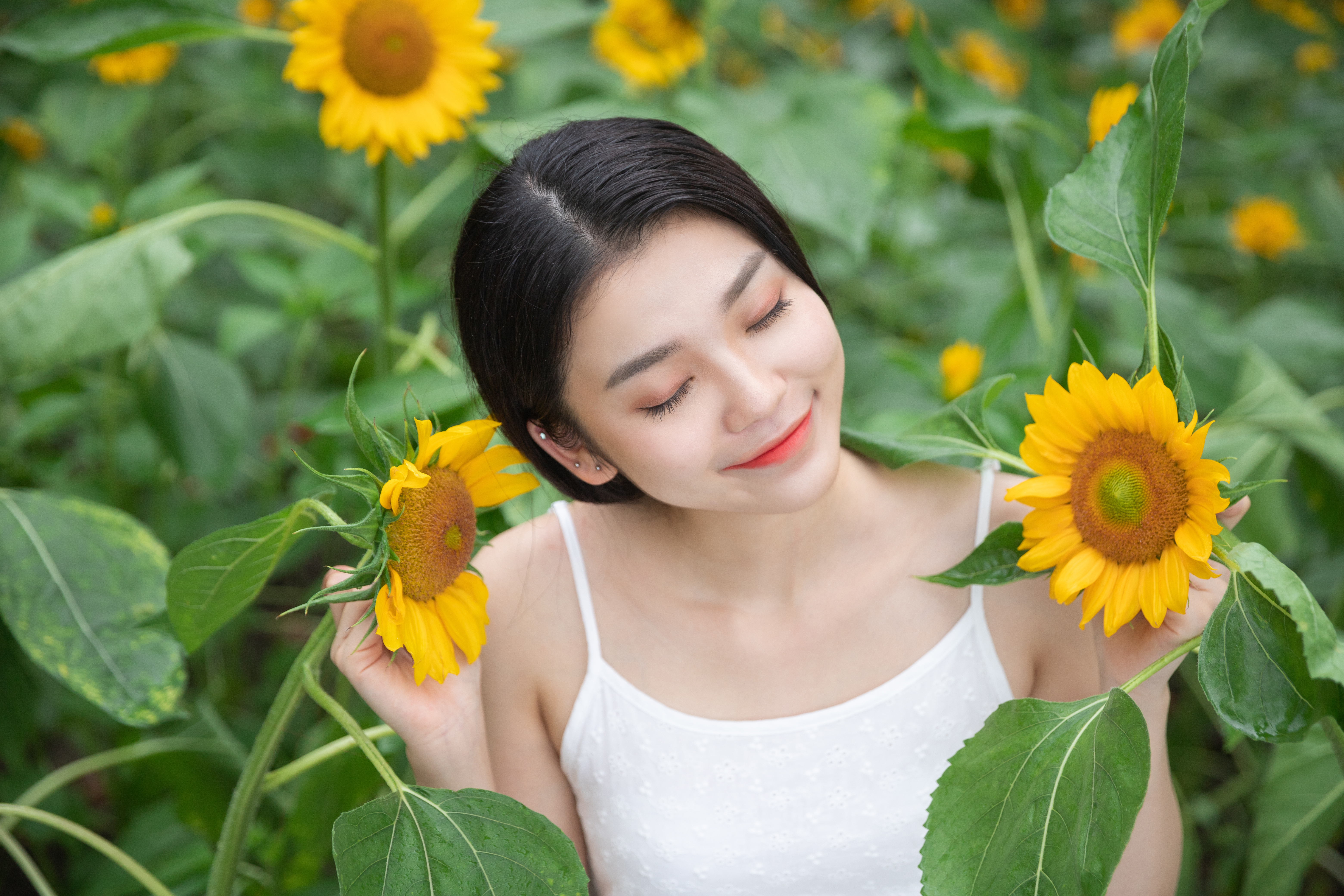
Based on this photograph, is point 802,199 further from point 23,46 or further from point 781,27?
point 781,27

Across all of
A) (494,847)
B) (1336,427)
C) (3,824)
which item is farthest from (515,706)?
(1336,427)

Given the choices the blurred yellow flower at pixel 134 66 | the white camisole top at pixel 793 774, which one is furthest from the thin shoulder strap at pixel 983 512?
the blurred yellow flower at pixel 134 66

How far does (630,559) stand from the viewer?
118 centimetres

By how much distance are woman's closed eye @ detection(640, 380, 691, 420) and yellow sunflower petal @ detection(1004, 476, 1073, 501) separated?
0.27 m

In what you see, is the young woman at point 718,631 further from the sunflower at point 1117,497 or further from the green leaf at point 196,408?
the green leaf at point 196,408

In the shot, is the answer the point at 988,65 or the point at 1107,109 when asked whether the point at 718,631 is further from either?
the point at 988,65

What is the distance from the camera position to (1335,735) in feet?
2.58

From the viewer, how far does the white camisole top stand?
3.67 ft

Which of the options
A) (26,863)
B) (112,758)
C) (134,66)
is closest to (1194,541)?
(26,863)

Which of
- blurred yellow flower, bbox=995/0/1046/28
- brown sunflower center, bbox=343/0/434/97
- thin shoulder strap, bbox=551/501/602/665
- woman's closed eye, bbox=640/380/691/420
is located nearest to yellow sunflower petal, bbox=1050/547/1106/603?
woman's closed eye, bbox=640/380/691/420

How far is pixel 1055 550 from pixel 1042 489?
0.15 feet

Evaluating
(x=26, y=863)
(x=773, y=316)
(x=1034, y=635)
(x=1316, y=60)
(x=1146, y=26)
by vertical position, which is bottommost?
(x=26, y=863)

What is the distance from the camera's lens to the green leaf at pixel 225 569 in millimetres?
802

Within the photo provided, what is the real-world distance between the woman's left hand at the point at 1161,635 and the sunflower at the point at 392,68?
91cm
